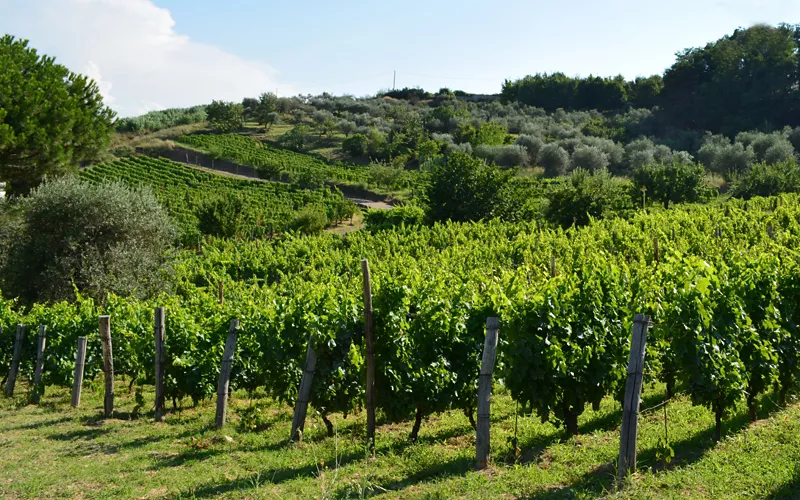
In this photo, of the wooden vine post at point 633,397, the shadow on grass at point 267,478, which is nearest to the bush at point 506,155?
the shadow on grass at point 267,478

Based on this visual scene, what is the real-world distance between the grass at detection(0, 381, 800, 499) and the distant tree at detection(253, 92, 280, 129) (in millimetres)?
90635

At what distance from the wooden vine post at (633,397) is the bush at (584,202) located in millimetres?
29624

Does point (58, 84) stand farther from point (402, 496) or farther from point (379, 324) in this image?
point (402, 496)

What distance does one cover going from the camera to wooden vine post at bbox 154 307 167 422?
9562 millimetres

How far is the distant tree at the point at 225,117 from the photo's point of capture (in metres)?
92.0

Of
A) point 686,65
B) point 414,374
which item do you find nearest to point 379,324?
point 414,374

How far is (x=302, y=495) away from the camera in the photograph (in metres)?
5.88

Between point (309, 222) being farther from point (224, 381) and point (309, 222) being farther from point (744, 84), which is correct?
point (744, 84)

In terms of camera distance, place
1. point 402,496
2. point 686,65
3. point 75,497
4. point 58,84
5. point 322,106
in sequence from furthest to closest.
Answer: point 322,106 < point 686,65 < point 58,84 < point 75,497 < point 402,496

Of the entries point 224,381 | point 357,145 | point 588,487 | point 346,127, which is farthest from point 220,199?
point 588,487

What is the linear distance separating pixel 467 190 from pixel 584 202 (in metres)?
8.33

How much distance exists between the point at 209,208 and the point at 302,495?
142ft

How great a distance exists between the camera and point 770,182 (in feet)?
134

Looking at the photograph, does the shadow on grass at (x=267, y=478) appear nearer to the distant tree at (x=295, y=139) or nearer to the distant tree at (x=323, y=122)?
the distant tree at (x=295, y=139)
